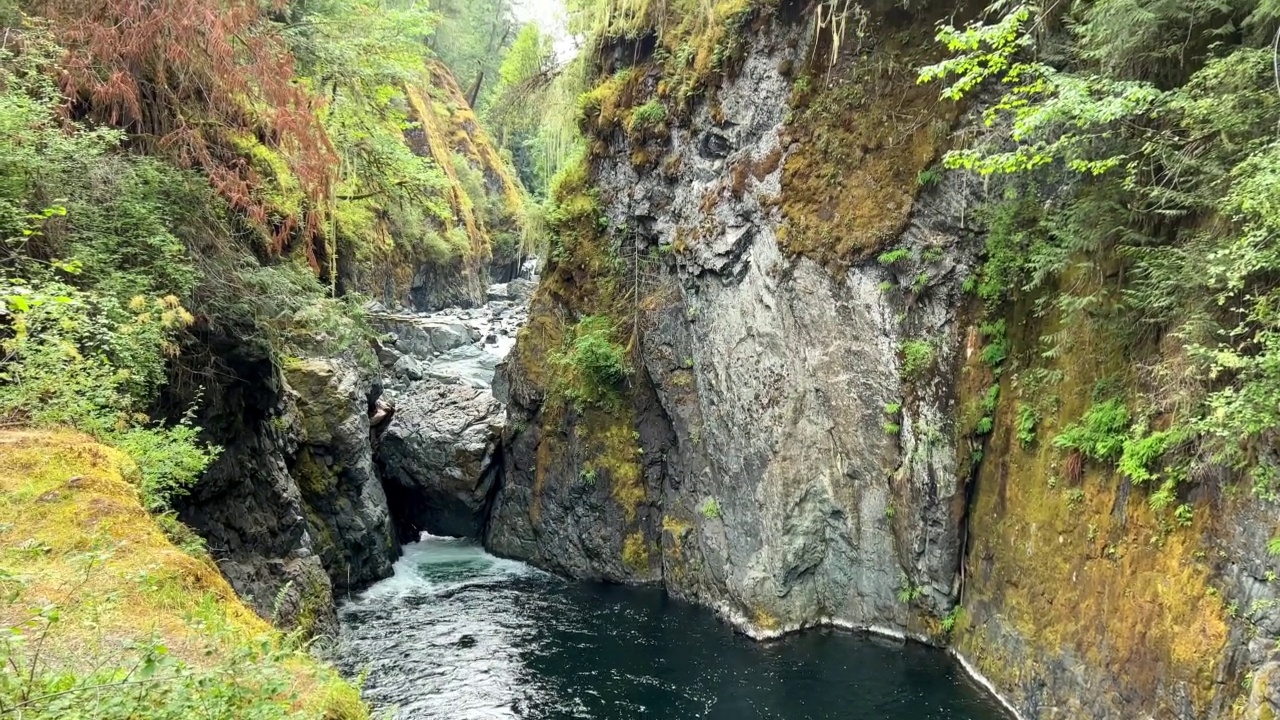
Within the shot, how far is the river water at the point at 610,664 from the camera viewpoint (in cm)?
1109

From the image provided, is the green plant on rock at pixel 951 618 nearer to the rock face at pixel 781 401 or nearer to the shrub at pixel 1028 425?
the rock face at pixel 781 401

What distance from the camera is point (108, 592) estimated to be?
177 inches

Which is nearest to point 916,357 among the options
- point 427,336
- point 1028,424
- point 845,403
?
point 845,403

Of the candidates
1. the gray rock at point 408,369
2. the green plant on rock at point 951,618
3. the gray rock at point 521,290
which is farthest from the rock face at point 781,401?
the gray rock at point 521,290

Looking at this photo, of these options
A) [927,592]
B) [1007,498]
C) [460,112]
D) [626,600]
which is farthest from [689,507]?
[460,112]

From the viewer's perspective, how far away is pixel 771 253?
46.7 feet

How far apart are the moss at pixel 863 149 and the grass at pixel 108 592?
11.0 metres

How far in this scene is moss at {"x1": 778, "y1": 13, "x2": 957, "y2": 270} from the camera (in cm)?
1261

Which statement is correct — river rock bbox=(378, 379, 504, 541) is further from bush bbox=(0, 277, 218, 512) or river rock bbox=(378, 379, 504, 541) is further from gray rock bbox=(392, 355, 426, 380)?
bush bbox=(0, 277, 218, 512)

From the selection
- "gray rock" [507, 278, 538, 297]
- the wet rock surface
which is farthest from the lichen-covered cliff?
"gray rock" [507, 278, 538, 297]

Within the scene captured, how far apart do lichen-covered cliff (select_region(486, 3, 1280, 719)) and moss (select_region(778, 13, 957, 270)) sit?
0.04m

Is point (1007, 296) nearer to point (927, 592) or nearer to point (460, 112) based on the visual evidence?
point (927, 592)

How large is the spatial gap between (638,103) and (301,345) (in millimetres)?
9326

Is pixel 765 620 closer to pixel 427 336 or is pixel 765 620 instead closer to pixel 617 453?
pixel 617 453
